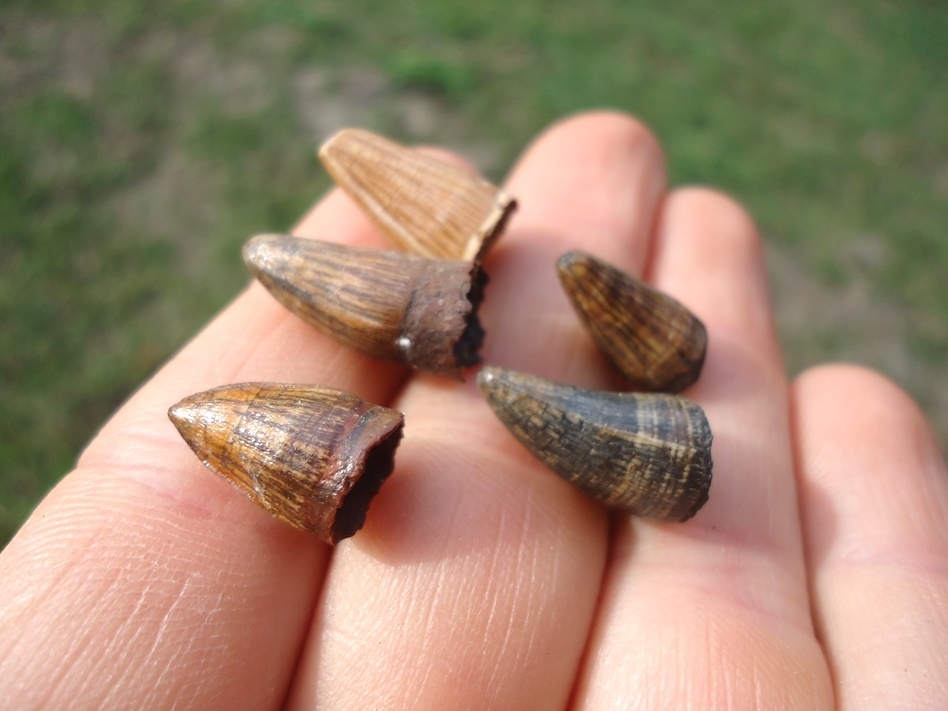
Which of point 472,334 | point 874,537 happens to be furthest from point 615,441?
point 874,537

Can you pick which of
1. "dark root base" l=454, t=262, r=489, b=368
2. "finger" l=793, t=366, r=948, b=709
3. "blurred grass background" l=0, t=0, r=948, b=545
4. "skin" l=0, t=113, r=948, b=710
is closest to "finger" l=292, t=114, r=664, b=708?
"skin" l=0, t=113, r=948, b=710

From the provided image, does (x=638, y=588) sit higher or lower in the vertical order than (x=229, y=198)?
lower

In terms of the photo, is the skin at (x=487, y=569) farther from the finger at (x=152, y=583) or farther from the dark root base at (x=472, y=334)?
the dark root base at (x=472, y=334)

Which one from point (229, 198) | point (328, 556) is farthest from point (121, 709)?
point (229, 198)

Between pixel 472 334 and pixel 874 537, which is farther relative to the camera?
pixel 472 334

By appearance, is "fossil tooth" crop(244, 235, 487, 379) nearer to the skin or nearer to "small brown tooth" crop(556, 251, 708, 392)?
the skin

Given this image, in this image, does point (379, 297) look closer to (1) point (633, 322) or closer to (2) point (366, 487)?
(2) point (366, 487)

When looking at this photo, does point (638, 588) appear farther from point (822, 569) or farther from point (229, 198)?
point (229, 198)
